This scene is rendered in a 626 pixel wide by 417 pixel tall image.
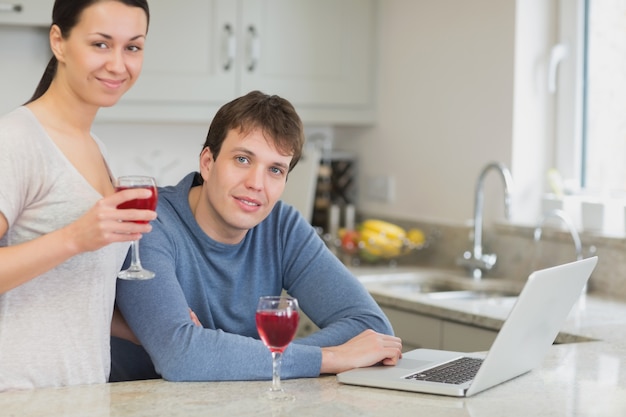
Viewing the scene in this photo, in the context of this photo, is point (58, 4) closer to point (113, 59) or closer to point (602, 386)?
point (113, 59)

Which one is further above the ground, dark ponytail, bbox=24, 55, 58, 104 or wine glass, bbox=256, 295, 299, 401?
dark ponytail, bbox=24, 55, 58, 104

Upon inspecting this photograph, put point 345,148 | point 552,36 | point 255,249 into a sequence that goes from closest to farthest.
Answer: point 255,249, point 552,36, point 345,148

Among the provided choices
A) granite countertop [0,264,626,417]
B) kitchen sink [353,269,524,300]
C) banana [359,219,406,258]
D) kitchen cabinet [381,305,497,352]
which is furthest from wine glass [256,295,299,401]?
banana [359,219,406,258]

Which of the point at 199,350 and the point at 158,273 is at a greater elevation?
the point at 158,273

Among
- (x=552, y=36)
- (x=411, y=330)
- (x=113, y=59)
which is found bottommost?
(x=411, y=330)

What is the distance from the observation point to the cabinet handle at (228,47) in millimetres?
3871

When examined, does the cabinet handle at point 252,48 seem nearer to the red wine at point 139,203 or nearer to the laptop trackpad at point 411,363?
the laptop trackpad at point 411,363

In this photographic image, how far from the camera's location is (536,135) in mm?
3723

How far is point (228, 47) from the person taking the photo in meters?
3.87

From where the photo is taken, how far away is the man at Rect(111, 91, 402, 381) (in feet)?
6.34

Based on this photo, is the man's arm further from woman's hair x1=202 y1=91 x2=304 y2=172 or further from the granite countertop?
woman's hair x1=202 y1=91 x2=304 y2=172

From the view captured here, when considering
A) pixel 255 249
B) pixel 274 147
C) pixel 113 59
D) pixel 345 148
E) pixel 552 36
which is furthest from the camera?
pixel 345 148

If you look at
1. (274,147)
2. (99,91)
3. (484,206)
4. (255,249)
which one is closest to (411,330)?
(484,206)

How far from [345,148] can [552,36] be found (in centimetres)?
115
